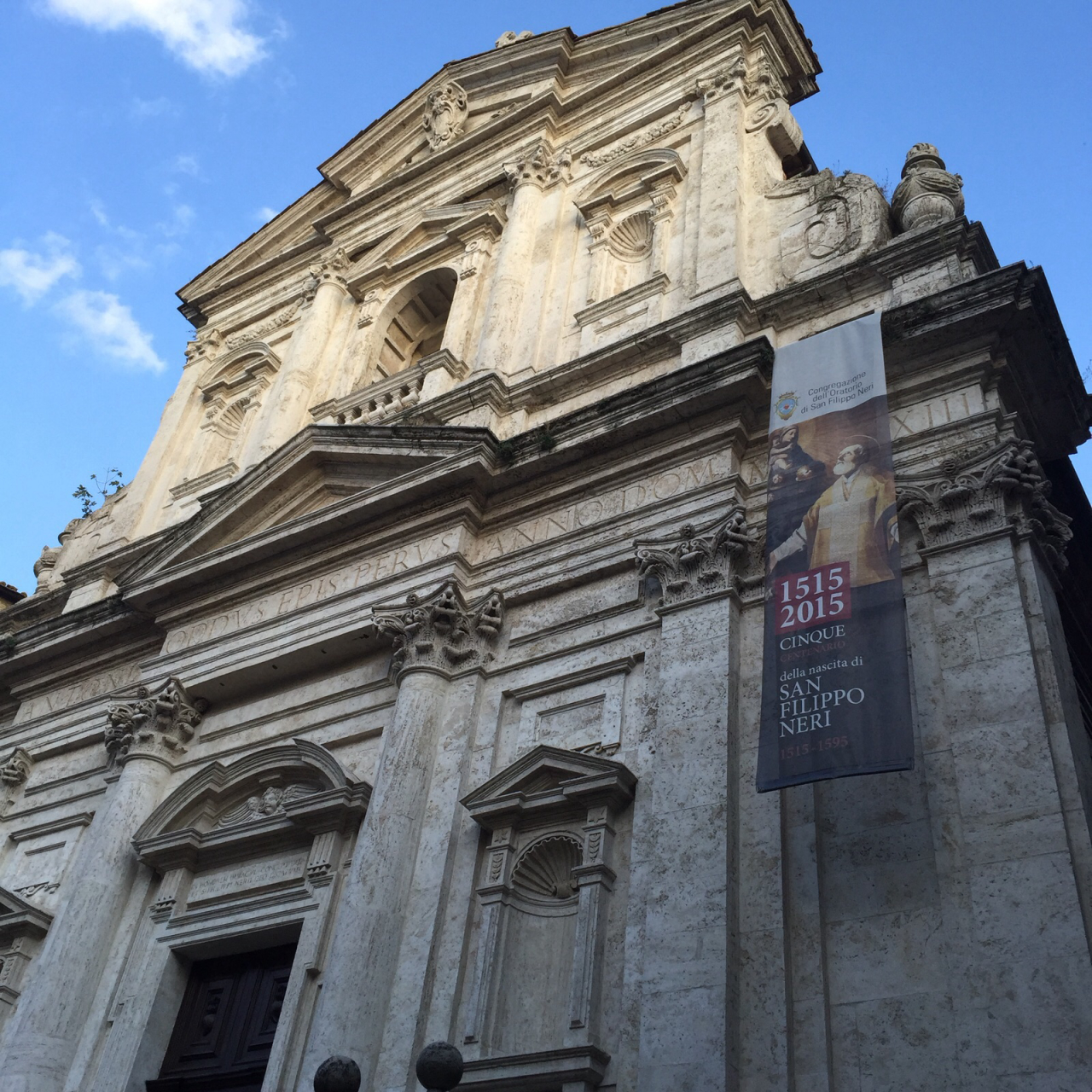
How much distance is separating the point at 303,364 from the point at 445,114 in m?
5.40

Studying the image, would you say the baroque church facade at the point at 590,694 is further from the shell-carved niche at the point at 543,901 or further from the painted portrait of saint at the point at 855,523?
the painted portrait of saint at the point at 855,523

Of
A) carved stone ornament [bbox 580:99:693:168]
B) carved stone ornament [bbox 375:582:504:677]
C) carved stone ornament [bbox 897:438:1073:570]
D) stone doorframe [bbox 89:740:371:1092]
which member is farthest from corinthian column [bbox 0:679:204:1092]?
carved stone ornament [bbox 580:99:693:168]

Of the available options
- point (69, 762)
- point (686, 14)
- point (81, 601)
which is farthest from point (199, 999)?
point (686, 14)

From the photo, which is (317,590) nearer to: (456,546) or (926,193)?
(456,546)

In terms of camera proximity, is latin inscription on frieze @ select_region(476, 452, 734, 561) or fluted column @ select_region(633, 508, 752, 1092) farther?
latin inscription on frieze @ select_region(476, 452, 734, 561)

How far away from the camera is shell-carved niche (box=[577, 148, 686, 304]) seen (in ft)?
48.9

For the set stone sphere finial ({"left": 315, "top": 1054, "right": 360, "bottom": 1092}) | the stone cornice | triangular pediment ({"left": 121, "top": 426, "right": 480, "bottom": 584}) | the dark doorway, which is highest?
the stone cornice

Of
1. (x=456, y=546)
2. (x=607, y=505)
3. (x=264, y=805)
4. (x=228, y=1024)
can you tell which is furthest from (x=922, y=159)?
(x=228, y=1024)

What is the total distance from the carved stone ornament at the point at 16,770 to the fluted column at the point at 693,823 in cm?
862

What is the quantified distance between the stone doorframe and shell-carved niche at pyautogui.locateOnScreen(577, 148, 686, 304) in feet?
21.7

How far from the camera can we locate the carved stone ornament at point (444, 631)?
37.8ft

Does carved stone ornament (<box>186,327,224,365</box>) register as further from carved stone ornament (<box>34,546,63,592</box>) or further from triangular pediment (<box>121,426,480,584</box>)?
triangular pediment (<box>121,426,480,584</box>)

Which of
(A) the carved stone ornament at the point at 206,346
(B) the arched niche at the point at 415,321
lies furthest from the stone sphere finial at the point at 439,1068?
(A) the carved stone ornament at the point at 206,346

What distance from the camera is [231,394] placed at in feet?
65.0
